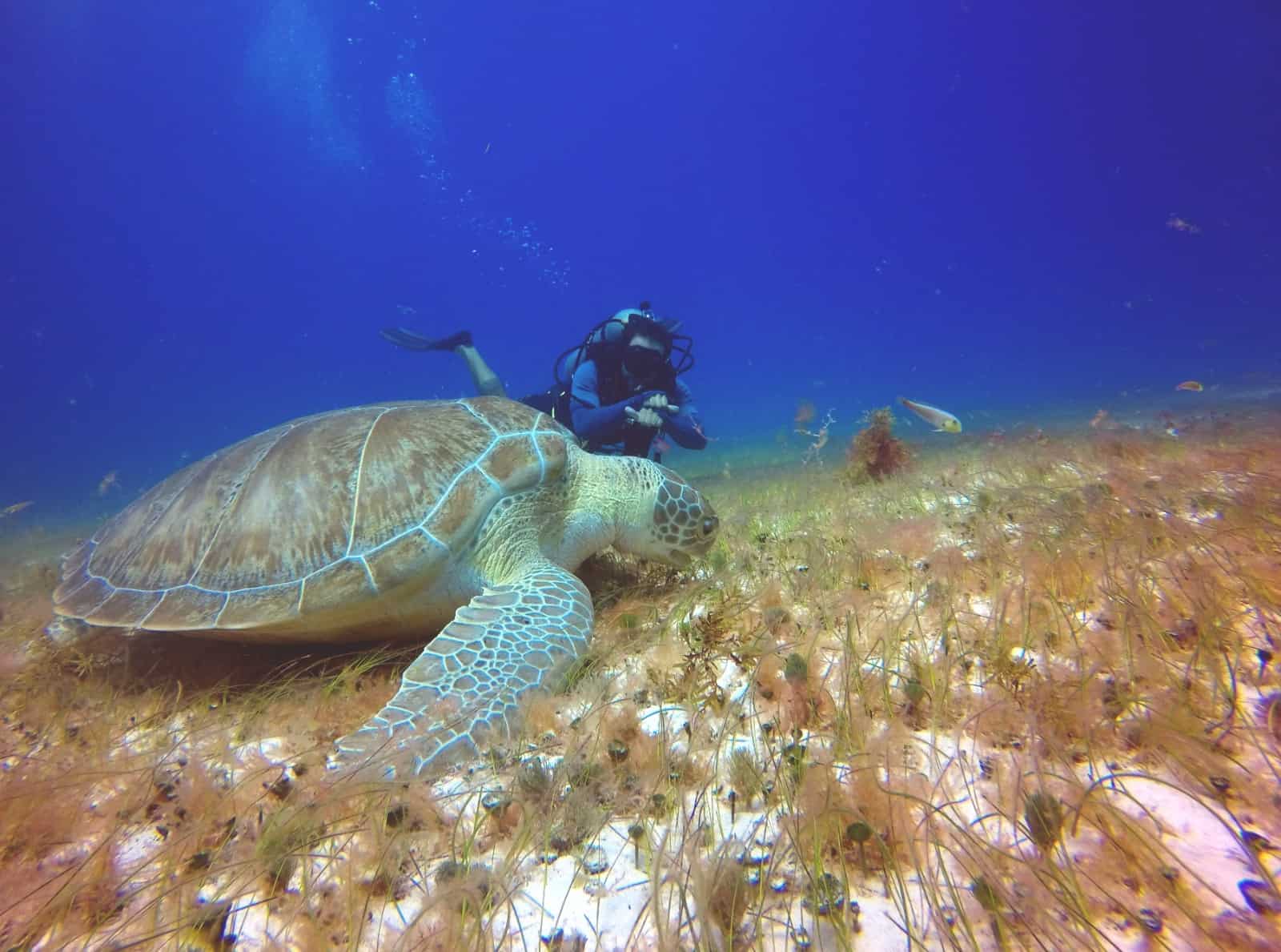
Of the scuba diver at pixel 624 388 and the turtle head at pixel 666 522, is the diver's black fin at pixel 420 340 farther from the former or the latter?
the turtle head at pixel 666 522

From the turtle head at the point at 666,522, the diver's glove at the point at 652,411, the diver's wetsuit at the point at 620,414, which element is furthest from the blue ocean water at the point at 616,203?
the turtle head at the point at 666,522

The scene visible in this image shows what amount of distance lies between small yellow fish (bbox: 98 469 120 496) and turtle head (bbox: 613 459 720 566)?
19105 millimetres

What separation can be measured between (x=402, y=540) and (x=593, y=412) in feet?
13.5

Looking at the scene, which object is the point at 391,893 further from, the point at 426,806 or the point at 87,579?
the point at 87,579

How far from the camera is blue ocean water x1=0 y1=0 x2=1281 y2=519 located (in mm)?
58188

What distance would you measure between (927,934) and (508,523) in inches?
109

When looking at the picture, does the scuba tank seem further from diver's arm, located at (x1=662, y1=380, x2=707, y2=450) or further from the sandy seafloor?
the sandy seafloor

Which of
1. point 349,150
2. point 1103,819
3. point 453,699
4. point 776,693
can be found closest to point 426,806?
point 453,699

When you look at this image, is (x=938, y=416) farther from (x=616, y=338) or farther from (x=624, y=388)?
(x=616, y=338)

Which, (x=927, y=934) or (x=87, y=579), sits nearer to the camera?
(x=927, y=934)

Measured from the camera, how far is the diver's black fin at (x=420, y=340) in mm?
12758

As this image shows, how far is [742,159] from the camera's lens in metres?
91.4

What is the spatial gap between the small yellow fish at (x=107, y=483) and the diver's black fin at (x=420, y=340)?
9356mm

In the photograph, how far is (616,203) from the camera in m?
100
